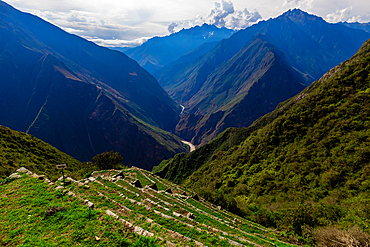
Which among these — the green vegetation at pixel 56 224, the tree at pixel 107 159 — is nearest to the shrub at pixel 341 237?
the green vegetation at pixel 56 224

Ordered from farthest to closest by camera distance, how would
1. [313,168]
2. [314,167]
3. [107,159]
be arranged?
[107,159] → [314,167] → [313,168]

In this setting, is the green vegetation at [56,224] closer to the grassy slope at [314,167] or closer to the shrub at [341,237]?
the shrub at [341,237]

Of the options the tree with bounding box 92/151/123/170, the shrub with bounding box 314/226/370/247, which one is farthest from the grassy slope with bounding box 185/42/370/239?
the tree with bounding box 92/151/123/170

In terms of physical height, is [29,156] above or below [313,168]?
below

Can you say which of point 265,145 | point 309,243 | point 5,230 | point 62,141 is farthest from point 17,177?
point 62,141

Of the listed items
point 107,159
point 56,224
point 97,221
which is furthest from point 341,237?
point 107,159

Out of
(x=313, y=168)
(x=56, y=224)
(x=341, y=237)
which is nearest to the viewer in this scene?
(x=56, y=224)

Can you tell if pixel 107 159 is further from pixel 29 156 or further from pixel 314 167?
pixel 314 167

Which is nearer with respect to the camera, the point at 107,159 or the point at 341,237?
the point at 341,237

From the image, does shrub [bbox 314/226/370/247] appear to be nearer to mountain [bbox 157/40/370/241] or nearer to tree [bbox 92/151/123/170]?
mountain [bbox 157/40/370/241]
